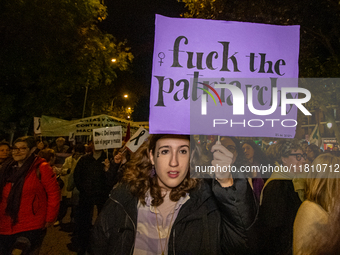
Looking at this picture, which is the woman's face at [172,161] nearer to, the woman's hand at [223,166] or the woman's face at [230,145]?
the woman's hand at [223,166]

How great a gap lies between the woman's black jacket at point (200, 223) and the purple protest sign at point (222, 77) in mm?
498

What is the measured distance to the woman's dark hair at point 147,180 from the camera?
212cm

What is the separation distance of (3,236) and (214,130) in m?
2.86

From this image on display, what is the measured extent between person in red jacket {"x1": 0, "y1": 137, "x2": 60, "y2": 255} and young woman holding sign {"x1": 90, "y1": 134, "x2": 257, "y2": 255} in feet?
5.05

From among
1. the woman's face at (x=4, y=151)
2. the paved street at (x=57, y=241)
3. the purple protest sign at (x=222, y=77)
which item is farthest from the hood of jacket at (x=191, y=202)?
the paved street at (x=57, y=241)

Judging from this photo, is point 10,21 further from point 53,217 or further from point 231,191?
point 231,191

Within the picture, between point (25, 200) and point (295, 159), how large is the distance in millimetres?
3271

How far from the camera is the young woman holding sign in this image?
194 cm

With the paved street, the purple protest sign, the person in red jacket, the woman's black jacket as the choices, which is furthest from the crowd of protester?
the paved street

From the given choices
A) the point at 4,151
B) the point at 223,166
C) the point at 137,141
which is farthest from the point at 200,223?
the point at 4,151

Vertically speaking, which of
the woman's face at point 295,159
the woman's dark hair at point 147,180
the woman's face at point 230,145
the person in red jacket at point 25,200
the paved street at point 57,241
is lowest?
the paved street at point 57,241

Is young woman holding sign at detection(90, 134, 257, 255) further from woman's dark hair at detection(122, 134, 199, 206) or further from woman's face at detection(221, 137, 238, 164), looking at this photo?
woman's face at detection(221, 137, 238, 164)

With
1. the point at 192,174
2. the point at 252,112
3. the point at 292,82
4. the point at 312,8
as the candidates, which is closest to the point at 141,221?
the point at 192,174

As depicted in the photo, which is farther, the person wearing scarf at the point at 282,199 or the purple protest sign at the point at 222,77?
the person wearing scarf at the point at 282,199
